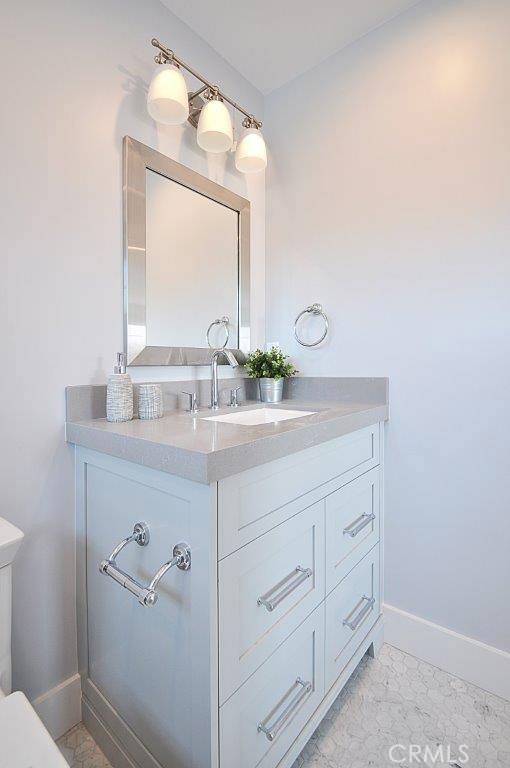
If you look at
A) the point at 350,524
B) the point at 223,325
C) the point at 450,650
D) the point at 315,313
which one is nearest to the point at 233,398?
the point at 223,325

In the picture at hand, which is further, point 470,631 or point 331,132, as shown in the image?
point 331,132

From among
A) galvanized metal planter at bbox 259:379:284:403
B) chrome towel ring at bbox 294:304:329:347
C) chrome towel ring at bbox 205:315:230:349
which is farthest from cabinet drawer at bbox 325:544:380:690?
chrome towel ring at bbox 205:315:230:349

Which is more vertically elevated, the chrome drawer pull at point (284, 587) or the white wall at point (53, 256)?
the white wall at point (53, 256)

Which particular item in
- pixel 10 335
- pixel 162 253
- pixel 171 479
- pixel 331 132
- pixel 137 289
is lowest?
pixel 171 479

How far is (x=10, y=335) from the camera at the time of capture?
3.08 ft

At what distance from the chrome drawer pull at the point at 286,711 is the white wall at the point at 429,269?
626 millimetres

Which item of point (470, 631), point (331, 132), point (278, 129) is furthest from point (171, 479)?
point (278, 129)

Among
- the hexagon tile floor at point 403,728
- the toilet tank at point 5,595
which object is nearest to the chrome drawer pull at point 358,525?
the hexagon tile floor at point 403,728

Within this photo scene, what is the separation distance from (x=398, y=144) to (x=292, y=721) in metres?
1.84

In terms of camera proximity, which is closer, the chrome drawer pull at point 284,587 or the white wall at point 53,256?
the chrome drawer pull at point 284,587

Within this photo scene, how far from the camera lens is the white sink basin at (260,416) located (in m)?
1.31

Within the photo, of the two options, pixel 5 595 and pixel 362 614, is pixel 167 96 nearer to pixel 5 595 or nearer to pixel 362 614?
pixel 5 595

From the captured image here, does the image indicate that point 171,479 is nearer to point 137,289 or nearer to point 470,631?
A: point 137,289

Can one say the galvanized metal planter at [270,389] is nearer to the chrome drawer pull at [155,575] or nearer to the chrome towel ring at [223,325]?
the chrome towel ring at [223,325]
